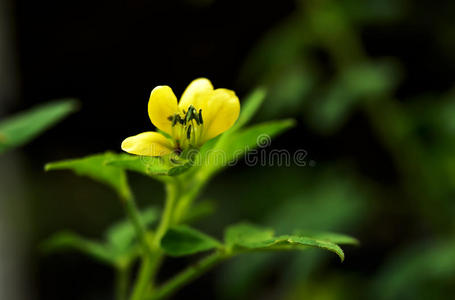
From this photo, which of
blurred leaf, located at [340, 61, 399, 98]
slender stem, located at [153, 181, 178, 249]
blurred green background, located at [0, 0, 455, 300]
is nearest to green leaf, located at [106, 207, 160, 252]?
slender stem, located at [153, 181, 178, 249]

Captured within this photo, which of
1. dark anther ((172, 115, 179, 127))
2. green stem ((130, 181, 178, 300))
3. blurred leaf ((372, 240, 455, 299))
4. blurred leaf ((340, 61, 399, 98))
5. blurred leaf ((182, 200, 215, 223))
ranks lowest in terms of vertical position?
green stem ((130, 181, 178, 300))

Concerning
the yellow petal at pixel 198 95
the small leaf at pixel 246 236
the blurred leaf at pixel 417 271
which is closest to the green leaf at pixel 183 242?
the small leaf at pixel 246 236

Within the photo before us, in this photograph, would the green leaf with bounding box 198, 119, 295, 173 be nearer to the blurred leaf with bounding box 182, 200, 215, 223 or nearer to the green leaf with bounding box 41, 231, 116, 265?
the blurred leaf with bounding box 182, 200, 215, 223

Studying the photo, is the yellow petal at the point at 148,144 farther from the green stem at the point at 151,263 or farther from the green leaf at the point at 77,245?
the green leaf at the point at 77,245

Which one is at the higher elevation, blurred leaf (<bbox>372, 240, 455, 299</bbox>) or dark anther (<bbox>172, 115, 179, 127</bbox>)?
blurred leaf (<bbox>372, 240, 455, 299</bbox>)

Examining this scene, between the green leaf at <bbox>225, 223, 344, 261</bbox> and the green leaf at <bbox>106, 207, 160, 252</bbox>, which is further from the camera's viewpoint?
the green leaf at <bbox>106, 207, 160, 252</bbox>

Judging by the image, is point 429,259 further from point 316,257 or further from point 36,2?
point 36,2
